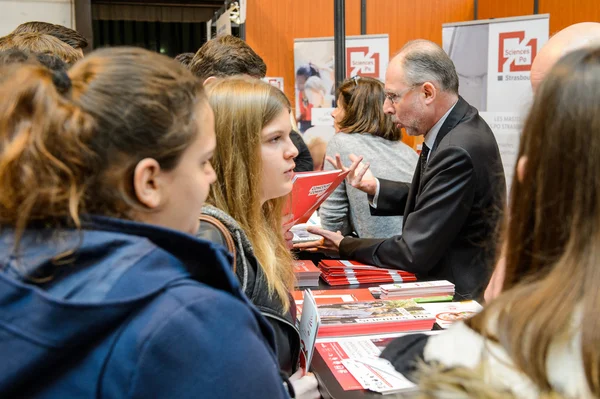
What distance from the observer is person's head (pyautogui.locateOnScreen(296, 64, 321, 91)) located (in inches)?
219

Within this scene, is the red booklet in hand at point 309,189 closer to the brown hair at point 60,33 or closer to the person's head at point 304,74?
the brown hair at point 60,33

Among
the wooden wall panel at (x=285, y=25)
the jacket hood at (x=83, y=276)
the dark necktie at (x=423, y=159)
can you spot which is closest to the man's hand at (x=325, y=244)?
the dark necktie at (x=423, y=159)

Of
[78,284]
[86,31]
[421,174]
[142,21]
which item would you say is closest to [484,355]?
[78,284]

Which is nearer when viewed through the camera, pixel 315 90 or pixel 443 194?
pixel 443 194

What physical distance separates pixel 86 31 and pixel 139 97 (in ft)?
20.2

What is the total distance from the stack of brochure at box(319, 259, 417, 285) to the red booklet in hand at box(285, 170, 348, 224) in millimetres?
239

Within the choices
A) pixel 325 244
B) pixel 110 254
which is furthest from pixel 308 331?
pixel 325 244

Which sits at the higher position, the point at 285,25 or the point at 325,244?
the point at 285,25

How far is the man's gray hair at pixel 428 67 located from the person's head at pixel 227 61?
0.71 meters

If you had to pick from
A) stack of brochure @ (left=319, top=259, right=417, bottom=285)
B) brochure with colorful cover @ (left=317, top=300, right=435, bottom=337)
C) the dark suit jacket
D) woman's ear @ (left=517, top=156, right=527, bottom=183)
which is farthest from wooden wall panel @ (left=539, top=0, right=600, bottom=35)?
woman's ear @ (left=517, top=156, right=527, bottom=183)

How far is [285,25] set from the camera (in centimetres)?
573

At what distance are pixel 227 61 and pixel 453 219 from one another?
50.3 inches

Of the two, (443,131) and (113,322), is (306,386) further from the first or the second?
(443,131)

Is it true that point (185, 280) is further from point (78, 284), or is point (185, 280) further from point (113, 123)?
point (113, 123)
